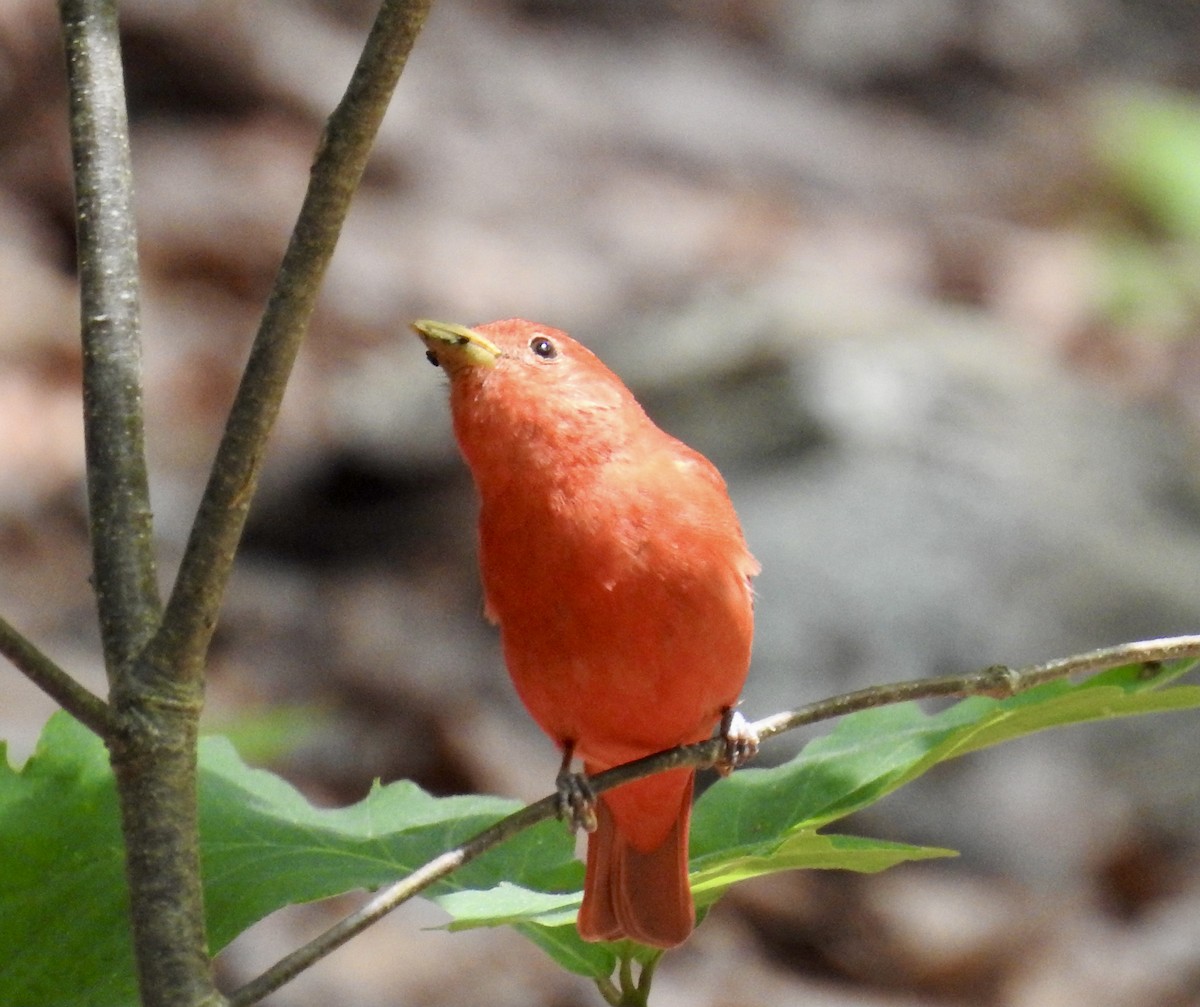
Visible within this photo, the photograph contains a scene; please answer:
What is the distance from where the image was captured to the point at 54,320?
7793 millimetres

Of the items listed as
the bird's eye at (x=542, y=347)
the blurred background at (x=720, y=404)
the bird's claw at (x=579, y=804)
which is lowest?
the bird's claw at (x=579, y=804)

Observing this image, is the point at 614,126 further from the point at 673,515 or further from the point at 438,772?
the point at 673,515

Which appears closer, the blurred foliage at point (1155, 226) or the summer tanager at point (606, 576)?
the summer tanager at point (606, 576)

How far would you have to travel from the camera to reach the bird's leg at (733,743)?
250 centimetres

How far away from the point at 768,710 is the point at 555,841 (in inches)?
132

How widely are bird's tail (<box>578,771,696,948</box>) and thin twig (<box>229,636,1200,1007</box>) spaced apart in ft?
0.91

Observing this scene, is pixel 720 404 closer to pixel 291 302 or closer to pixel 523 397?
pixel 523 397

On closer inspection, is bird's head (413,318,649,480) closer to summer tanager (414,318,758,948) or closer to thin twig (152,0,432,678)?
summer tanager (414,318,758,948)

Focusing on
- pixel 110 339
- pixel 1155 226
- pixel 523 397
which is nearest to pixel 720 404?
pixel 1155 226

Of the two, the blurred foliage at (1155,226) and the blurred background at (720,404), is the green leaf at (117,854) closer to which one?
the blurred background at (720,404)

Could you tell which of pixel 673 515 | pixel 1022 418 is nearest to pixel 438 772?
pixel 1022 418

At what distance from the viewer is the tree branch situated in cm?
194

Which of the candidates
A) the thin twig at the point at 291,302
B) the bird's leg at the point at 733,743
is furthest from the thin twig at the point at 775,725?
the thin twig at the point at 291,302

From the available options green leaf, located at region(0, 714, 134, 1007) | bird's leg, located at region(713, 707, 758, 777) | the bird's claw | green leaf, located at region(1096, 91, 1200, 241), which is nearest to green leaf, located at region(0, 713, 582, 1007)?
green leaf, located at region(0, 714, 134, 1007)
